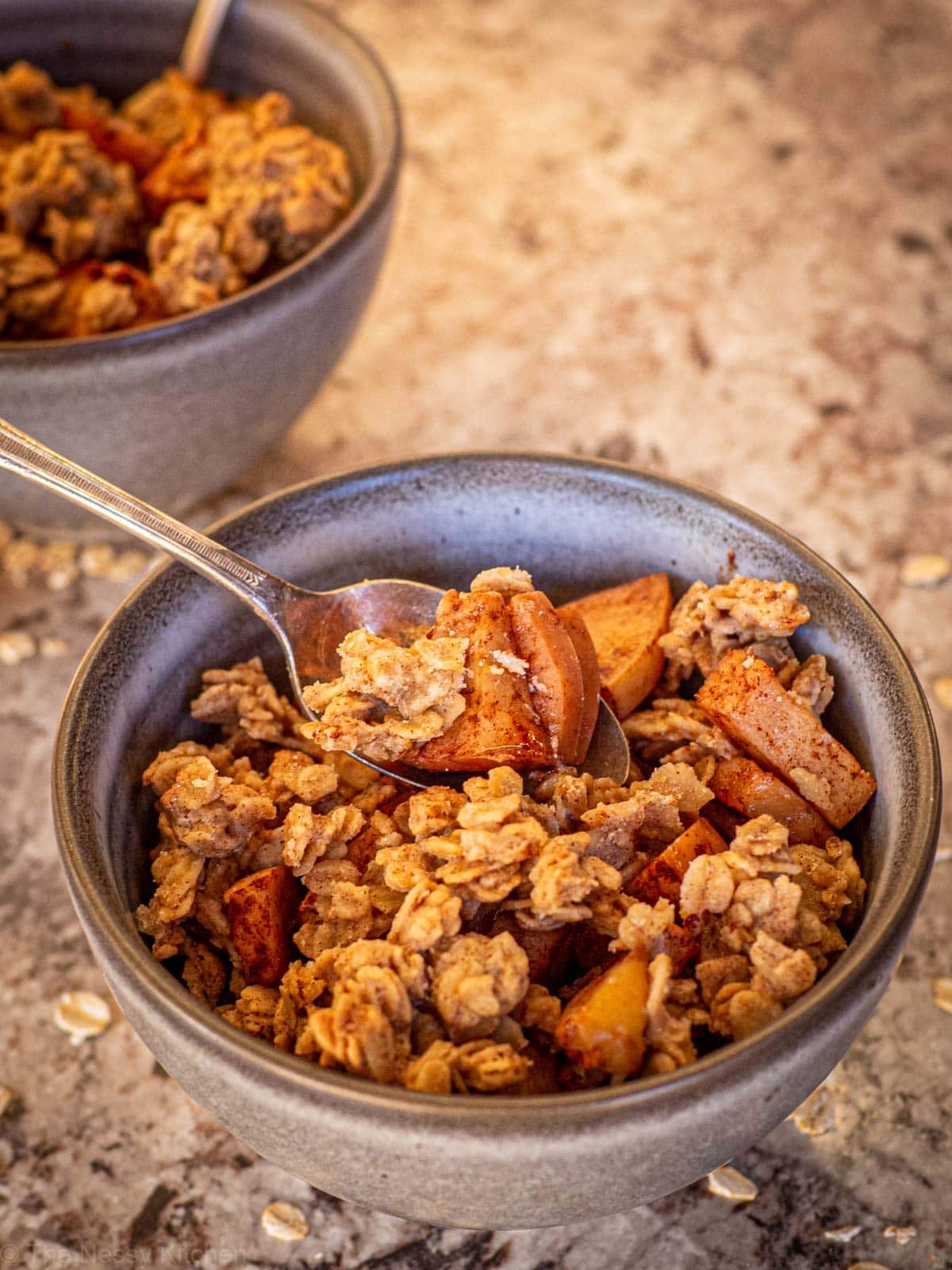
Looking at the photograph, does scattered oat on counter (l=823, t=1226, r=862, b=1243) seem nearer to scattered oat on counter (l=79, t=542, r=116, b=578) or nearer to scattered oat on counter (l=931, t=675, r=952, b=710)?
scattered oat on counter (l=931, t=675, r=952, b=710)

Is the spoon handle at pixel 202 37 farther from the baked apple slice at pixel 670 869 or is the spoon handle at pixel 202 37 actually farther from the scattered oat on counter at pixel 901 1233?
the scattered oat on counter at pixel 901 1233

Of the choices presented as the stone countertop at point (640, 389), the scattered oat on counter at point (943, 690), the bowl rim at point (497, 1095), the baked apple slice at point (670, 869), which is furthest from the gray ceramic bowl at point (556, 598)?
the scattered oat on counter at point (943, 690)

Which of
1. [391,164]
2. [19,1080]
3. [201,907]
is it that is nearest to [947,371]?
[391,164]

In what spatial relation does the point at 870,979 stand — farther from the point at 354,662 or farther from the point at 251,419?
the point at 251,419

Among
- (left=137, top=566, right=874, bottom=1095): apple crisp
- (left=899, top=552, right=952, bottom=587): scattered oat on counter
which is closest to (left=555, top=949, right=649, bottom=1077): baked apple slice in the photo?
(left=137, top=566, right=874, bottom=1095): apple crisp

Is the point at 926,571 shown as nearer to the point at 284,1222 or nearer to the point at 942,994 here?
the point at 942,994

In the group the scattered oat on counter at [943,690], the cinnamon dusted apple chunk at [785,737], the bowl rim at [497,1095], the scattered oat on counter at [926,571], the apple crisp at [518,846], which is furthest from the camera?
the scattered oat on counter at [926,571]

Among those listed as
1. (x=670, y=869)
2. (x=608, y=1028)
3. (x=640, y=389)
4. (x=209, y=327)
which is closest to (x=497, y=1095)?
(x=608, y=1028)
